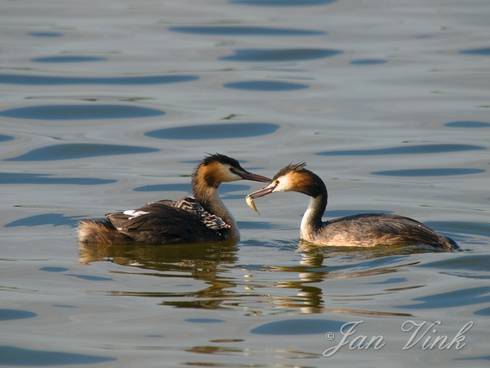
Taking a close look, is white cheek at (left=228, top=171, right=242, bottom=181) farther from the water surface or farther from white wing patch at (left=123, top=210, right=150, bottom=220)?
the water surface

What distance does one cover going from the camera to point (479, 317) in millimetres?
10977

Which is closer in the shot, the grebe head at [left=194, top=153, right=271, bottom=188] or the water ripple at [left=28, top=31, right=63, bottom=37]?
the grebe head at [left=194, top=153, right=271, bottom=188]

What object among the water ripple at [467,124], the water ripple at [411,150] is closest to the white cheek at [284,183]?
the water ripple at [411,150]

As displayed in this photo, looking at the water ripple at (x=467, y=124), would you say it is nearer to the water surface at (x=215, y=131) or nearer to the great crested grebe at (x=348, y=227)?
the water surface at (x=215, y=131)

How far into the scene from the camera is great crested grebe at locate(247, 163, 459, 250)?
43.5 feet

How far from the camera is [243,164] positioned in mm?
17875

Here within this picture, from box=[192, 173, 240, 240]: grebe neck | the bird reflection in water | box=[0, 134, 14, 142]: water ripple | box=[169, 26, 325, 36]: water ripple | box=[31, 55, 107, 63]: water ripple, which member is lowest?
the bird reflection in water

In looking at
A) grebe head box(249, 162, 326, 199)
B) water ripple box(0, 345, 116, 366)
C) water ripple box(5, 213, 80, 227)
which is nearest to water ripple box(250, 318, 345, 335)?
water ripple box(0, 345, 116, 366)

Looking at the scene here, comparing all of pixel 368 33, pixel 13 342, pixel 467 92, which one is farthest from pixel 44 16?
pixel 13 342

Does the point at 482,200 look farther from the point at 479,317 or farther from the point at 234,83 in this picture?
the point at 234,83

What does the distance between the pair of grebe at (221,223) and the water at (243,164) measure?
147 millimetres

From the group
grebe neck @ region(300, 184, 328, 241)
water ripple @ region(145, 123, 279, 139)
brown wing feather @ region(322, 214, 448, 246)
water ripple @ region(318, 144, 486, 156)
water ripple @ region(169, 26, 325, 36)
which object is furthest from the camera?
water ripple @ region(169, 26, 325, 36)

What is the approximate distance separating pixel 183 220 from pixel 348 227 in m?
1.50

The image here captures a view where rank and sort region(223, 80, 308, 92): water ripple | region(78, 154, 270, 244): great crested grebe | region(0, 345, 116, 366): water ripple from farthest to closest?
region(223, 80, 308, 92): water ripple
region(78, 154, 270, 244): great crested grebe
region(0, 345, 116, 366): water ripple
